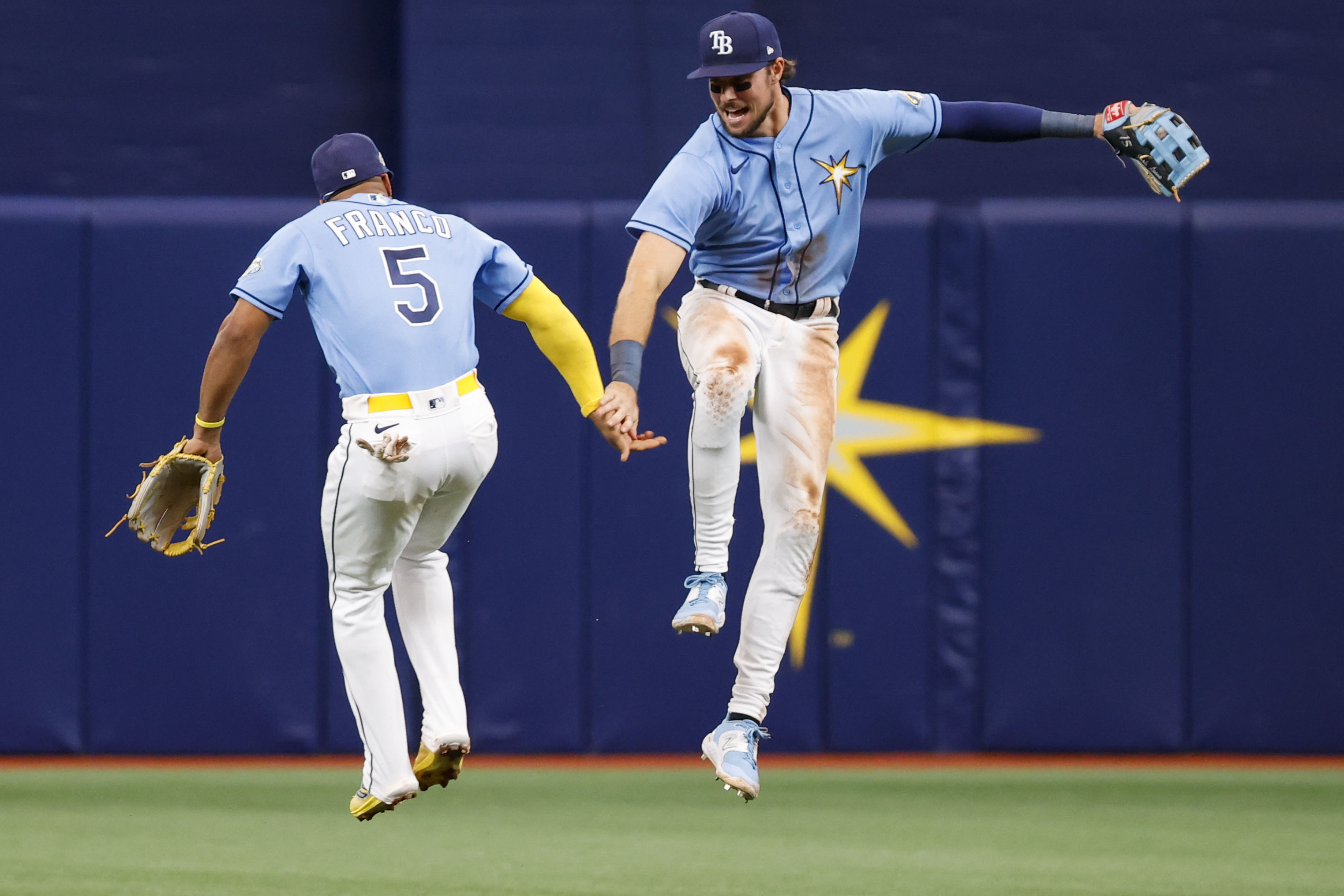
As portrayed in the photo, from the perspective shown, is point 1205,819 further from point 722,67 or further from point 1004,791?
point 722,67

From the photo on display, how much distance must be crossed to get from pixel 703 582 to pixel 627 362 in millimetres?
698

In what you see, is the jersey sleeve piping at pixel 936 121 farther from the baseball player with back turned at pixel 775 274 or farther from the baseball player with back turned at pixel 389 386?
the baseball player with back turned at pixel 389 386

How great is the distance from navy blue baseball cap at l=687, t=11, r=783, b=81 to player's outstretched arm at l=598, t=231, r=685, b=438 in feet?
1.51

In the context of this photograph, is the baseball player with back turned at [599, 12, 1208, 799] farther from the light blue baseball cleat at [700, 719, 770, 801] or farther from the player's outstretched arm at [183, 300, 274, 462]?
the player's outstretched arm at [183, 300, 274, 462]

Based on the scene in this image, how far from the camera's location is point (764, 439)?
4973 mm

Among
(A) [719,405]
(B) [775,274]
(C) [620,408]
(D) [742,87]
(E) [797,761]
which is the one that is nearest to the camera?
(C) [620,408]

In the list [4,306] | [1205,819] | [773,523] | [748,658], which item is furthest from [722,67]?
[4,306]

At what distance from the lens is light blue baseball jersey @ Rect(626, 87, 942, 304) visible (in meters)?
4.79

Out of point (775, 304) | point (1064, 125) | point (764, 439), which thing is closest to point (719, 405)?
point (764, 439)

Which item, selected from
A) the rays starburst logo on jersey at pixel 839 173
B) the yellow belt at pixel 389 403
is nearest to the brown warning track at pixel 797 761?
the yellow belt at pixel 389 403

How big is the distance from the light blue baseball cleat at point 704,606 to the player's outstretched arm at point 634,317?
0.50m

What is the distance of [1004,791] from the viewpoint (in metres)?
7.75

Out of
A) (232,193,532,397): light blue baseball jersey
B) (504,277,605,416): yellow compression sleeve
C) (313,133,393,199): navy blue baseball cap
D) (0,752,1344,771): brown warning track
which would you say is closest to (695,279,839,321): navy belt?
(504,277,605,416): yellow compression sleeve

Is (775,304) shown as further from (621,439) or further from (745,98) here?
(621,439)
